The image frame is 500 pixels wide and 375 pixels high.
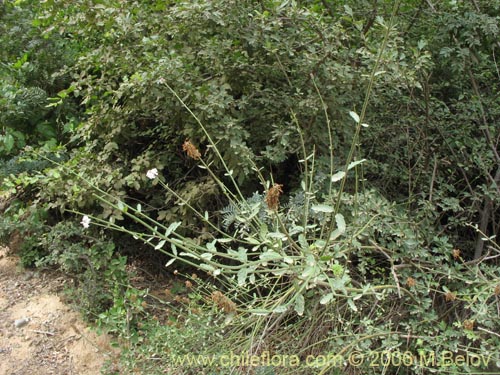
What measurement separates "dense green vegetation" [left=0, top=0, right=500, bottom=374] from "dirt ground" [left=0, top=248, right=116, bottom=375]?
154 mm

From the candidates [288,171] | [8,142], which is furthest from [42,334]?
[288,171]

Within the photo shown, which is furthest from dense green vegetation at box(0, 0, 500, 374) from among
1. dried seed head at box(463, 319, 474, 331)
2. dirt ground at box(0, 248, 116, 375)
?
dirt ground at box(0, 248, 116, 375)

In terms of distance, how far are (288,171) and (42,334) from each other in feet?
5.83

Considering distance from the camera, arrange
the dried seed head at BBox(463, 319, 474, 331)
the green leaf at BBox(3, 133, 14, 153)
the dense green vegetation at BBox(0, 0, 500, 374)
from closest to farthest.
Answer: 1. the dried seed head at BBox(463, 319, 474, 331)
2. the dense green vegetation at BBox(0, 0, 500, 374)
3. the green leaf at BBox(3, 133, 14, 153)

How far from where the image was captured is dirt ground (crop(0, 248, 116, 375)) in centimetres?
309

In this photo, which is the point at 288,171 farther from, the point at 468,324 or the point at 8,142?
the point at 8,142

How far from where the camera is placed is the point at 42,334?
327 centimetres

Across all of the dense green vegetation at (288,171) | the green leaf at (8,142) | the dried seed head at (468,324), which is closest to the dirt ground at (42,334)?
the dense green vegetation at (288,171)

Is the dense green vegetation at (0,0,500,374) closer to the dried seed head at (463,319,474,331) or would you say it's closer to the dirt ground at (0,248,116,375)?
the dried seed head at (463,319,474,331)

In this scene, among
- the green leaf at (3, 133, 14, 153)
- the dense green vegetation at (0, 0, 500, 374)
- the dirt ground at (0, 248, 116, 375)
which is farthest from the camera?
the green leaf at (3, 133, 14, 153)

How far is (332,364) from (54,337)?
1.73 metres

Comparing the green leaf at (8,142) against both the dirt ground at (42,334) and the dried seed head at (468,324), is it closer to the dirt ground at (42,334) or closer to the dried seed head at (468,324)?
the dirt ground at (42,334)

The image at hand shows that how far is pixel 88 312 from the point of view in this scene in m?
3.15

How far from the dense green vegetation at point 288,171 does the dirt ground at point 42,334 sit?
15 centimetres
